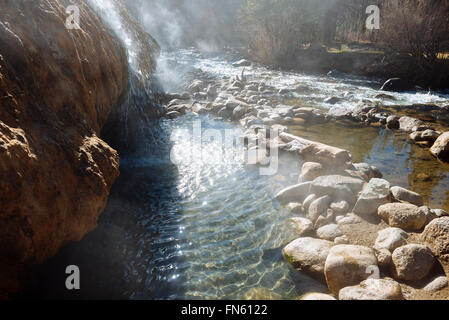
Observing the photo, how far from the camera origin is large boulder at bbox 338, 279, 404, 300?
2330 millimetres

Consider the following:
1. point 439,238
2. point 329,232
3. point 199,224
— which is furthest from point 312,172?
point 199,224

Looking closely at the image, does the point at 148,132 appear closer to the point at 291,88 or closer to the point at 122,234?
the point at 122,234

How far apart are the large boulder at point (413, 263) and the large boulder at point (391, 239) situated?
190 millimetres

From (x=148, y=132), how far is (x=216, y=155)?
196cm

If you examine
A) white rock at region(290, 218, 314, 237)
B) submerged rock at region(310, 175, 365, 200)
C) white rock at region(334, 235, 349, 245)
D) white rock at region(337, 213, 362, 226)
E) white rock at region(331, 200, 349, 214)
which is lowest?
white rock at region(290, 218, 314, 237)

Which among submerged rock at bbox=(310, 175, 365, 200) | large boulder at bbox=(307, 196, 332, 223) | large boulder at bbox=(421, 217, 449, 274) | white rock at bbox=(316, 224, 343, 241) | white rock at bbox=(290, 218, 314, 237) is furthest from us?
submerged rock at bbox=(310, 175, 365, 200)

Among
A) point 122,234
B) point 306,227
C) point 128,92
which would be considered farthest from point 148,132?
point 306,227

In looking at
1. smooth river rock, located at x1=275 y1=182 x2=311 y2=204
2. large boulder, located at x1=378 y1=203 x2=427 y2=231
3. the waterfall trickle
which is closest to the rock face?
the waterfall trickle

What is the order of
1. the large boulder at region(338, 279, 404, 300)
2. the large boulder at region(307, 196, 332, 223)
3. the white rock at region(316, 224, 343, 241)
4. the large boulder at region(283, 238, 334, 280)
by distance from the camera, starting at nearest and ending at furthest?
the large boulder at region(338, 279, 404, 300) → the large boulder at region(283, 238, 334, 280) → the white rock at region(316, 224, 343, 241) → the large boulder at region(307, 196, 332, 223)

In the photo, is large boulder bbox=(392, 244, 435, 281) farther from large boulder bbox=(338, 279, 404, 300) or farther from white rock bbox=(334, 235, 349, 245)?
white rock bbox=(334, 235, 349, 245)

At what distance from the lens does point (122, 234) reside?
3299mm

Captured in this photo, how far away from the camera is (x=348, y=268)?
2.67m
